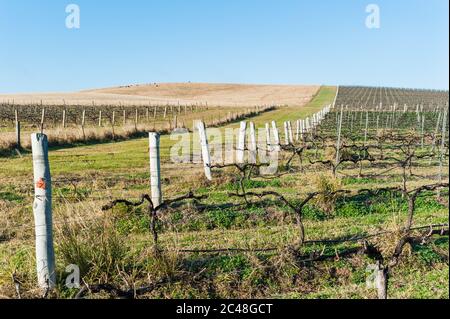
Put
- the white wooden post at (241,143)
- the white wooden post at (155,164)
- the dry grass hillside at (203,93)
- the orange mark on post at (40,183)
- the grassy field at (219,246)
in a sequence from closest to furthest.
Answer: the orange mark on post at (40,183)
the grassy field at (219,246)
the white wooden post at (155,164)
the white wooden post at (241,143)
the dry grass hillside at (203,93)

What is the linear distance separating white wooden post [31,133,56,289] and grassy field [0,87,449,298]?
0.22 metres

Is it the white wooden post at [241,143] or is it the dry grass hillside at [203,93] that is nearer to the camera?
the white wooden post at [241,143]

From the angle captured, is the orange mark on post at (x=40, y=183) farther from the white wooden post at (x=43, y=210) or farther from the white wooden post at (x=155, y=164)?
the white wooden post at (x=155, y=164)

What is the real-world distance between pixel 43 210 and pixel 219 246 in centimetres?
261

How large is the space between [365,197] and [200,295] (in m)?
5.22

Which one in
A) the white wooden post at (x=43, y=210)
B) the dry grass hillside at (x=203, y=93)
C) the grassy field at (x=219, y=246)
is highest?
the dry grass hillside at (x=203, y=93)

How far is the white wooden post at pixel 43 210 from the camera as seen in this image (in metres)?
4.45

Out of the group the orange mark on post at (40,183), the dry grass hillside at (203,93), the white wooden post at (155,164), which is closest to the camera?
the orange mark on post at (40,183)

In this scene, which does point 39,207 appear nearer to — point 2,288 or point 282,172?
point 2,288

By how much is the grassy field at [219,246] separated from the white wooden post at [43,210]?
22 centimetres

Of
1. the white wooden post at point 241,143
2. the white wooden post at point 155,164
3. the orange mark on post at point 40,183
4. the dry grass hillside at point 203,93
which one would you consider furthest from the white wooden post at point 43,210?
the dry grass hillside at point 203,93

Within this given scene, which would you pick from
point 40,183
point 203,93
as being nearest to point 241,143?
point 40,183

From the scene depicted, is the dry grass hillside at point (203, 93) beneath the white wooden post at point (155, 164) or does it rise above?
above
